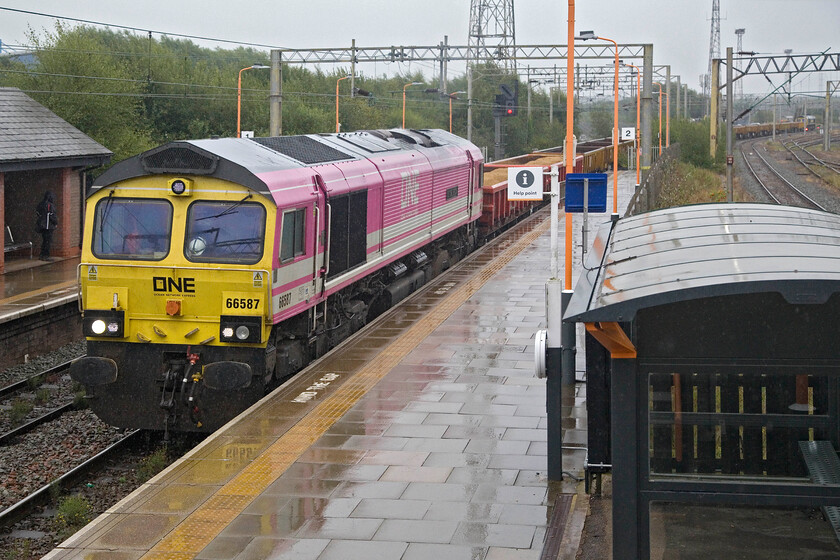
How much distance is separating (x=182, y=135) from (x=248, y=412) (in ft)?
114

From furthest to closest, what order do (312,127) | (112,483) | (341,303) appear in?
(312,127) < (341,303) < (112,483)

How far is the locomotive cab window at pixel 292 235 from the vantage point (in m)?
12.1

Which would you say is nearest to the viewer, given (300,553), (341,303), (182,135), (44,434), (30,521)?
(300,553)

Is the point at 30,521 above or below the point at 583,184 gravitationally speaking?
below

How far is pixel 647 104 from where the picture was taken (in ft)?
108

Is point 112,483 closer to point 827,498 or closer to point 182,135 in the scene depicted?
point 827,498

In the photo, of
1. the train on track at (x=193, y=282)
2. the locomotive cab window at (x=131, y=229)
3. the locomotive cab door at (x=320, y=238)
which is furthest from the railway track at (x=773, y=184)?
the locomotive cab window at (x=131, y=229)

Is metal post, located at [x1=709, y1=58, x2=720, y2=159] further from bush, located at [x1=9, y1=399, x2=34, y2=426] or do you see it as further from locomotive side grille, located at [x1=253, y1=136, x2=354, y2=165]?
bush, located at [x1=9, y1=399, x2=34, y2=426]

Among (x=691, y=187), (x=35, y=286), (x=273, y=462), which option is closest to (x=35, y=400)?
(x=35, y=286)

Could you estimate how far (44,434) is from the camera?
13117 millimetres

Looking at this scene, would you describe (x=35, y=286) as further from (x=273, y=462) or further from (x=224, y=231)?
(x=273, y=462)

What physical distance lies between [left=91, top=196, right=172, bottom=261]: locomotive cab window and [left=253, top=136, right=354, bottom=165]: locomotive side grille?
2255mm

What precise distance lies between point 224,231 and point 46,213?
12.3 metres

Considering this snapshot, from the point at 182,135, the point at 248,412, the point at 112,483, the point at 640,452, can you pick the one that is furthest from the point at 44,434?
the point at 182,135
